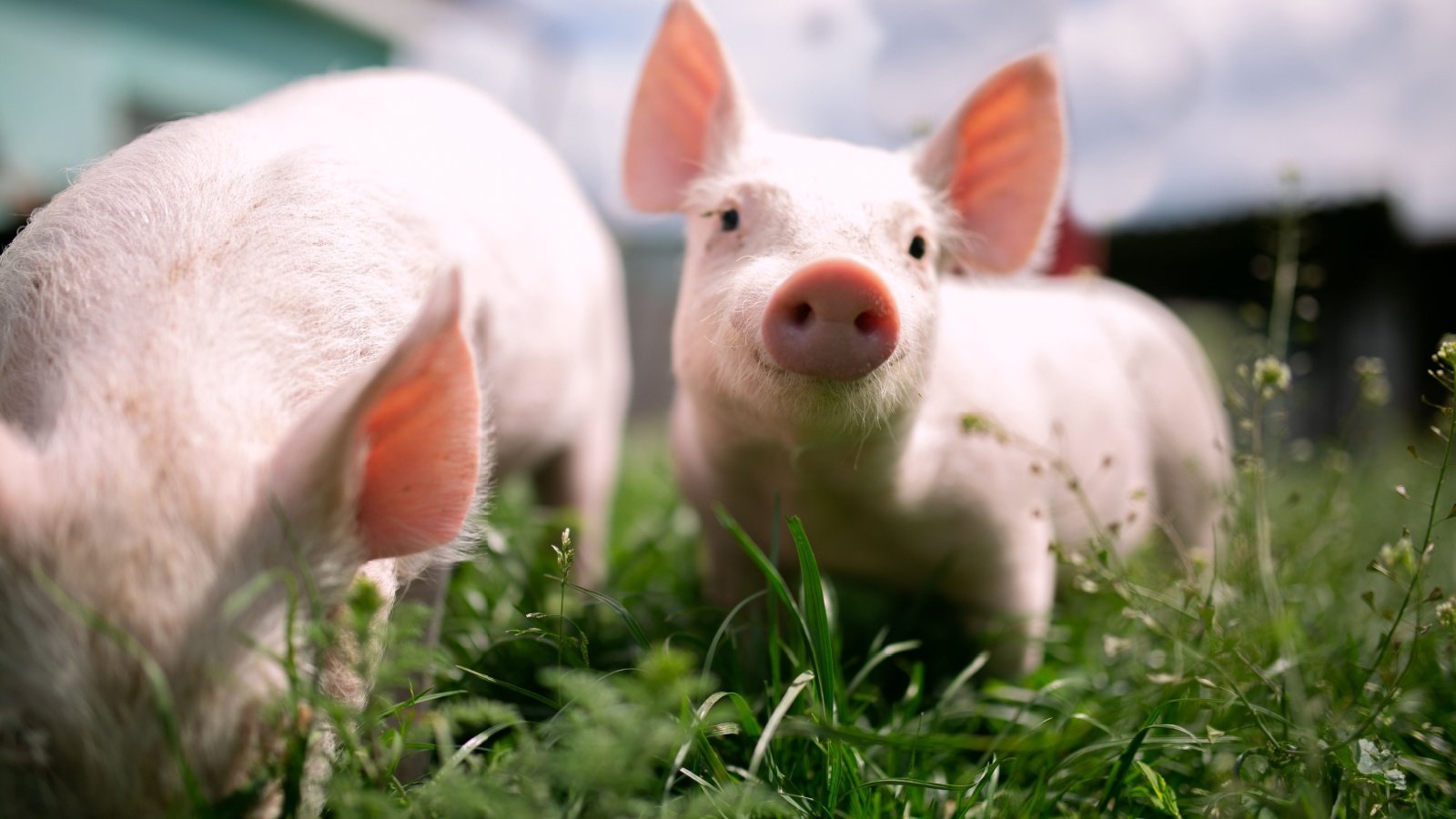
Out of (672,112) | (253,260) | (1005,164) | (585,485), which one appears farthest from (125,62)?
(1005,164)

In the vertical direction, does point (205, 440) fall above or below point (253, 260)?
below

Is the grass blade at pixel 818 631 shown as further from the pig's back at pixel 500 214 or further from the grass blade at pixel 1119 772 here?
the pig's back at pixel 500 214

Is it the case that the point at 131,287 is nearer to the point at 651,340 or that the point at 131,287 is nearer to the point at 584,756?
the point at 584,756

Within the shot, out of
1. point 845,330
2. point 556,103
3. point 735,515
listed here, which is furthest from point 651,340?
point 845,330

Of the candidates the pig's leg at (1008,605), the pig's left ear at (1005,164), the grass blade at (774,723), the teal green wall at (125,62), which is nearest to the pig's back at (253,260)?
the grass blade at (774,723)

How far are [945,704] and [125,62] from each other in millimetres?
9509

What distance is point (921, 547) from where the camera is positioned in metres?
2.39

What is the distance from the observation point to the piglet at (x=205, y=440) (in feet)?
3.76

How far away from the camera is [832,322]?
1.72 m

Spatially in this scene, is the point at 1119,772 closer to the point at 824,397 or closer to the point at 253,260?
the point at 824,397

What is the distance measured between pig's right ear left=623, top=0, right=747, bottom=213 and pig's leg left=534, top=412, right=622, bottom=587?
113cm

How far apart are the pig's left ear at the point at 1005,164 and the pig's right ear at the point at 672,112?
1.99ft

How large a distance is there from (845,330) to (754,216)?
452mm

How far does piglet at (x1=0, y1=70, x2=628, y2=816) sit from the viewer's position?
115cm
